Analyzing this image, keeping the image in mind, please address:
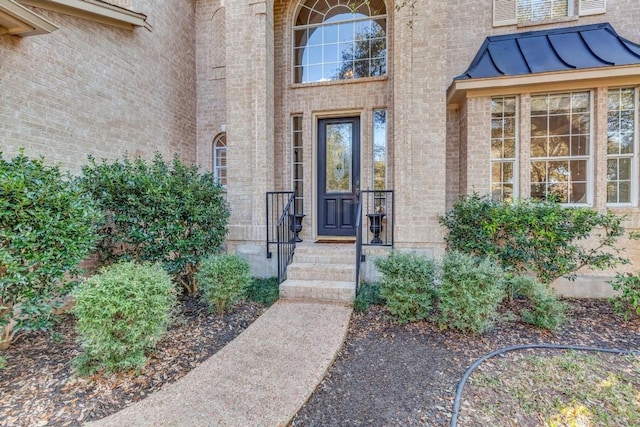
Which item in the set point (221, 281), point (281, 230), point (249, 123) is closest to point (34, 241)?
point (221, 281)

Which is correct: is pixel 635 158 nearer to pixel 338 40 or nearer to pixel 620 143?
pixel 620 143

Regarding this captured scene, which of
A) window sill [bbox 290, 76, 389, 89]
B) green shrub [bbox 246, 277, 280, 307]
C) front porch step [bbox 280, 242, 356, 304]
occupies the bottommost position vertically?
green shrub [bbox 246, 277, 280, 307]

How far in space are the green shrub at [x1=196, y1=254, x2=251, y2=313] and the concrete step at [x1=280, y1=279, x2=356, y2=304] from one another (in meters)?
0.73

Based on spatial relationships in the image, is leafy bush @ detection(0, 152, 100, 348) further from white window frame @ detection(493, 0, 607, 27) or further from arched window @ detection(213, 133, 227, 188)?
white window frame @ detection(493, 0, 607, 27)

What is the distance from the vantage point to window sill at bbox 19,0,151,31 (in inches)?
183

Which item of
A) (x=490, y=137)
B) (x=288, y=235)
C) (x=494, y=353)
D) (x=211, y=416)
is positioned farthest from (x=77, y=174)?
(x=490, y=137)

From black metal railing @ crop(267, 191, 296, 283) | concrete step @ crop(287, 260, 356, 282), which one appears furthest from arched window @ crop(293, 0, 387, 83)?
concrete step @ crop(287, 260, 356, 282)

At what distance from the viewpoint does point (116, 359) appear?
2.71 meters

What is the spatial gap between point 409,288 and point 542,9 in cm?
612

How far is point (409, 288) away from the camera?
3799mm

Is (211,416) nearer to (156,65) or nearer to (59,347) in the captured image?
(59,347)

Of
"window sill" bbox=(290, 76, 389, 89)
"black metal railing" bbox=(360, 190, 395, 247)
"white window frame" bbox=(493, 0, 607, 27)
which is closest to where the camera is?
"white window frame" bbox=(493, 0, 607, 27)

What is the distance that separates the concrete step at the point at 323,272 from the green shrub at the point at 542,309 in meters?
2.28

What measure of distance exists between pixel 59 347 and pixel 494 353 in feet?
15.1
